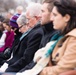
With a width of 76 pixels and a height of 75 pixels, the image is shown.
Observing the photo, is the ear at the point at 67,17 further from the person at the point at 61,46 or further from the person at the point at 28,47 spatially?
the person at the point at 28,47

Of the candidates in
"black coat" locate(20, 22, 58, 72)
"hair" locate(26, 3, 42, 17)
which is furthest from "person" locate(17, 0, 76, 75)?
"hair" locate(26, 3, 42, 17)

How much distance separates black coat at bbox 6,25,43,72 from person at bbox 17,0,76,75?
47 cm

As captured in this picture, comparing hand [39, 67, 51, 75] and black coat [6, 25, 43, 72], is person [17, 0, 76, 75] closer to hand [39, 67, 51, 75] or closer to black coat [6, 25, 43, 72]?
hand [39, 67, 51, 75]

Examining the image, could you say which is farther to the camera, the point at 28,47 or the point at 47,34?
the point at 28,47

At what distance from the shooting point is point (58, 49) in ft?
6.88

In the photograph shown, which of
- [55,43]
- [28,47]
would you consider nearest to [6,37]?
[28,47]

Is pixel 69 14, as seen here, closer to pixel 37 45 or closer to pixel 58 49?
pixel 58 49

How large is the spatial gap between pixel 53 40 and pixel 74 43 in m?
0.35

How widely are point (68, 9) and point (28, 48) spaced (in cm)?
83

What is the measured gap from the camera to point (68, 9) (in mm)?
2076

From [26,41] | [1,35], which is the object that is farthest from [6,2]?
[26,41]

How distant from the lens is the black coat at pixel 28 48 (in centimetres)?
272

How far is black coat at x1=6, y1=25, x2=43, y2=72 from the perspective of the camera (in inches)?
107

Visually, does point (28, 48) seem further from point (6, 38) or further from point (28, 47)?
point (6, 38)
